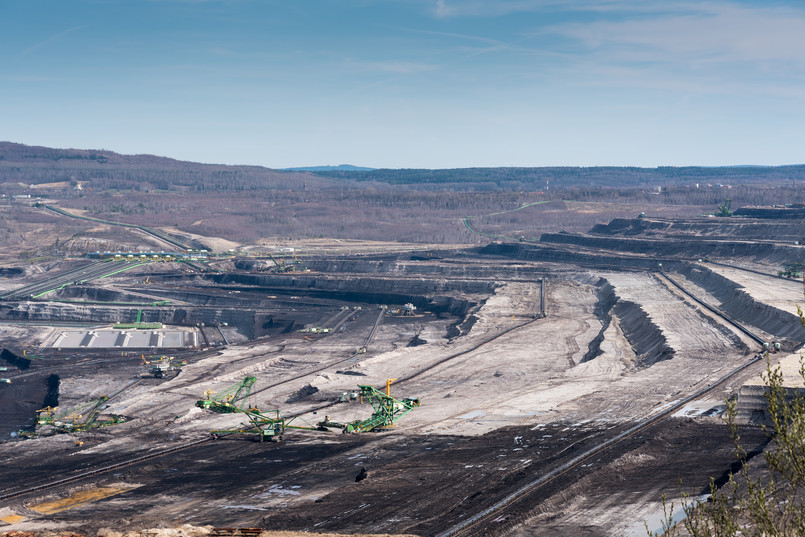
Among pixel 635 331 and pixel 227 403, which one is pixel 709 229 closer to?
pixel 635 331

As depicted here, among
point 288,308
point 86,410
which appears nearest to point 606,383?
point 86,410

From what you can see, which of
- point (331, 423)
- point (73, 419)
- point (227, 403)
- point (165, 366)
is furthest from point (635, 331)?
point (73, 419)

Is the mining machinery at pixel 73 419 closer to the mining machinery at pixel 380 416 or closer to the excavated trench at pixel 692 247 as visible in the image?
the mining machinery at pixel 380 416

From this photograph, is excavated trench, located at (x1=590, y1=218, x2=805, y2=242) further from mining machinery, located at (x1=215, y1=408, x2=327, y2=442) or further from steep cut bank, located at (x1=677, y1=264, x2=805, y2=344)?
mining machinery, located at (x1=215, y1=408, x2=327, y2=442)

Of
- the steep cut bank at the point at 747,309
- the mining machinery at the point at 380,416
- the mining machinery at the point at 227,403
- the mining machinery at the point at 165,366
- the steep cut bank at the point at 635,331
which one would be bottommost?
the mining machinery at the point at 165,366

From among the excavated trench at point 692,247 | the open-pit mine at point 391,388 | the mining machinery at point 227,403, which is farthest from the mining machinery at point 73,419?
the excavated trench at point 692,247

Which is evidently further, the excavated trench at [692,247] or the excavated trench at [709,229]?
the excavated trench at [709,229]

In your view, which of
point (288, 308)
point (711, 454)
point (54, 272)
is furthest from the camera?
point (54, 272)

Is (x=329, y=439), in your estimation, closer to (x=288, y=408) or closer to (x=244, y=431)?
(x=244, y=431)

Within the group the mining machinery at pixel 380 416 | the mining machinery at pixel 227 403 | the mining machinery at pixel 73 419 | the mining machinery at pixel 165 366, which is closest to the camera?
the mining machinery at pixel 380 416
